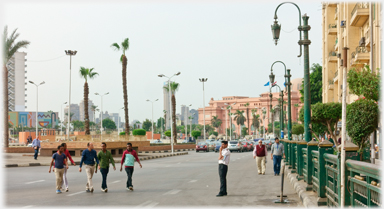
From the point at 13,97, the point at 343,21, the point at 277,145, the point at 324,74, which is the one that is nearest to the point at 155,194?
the point at 277,145

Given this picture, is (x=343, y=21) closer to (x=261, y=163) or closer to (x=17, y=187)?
(x=261, y=163)

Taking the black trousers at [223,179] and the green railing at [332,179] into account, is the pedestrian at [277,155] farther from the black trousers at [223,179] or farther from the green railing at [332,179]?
the green railing at [332,179]

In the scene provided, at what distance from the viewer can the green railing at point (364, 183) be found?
5289 millimetres

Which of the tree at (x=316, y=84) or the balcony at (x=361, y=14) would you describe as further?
the tree at (x=316, y=84)

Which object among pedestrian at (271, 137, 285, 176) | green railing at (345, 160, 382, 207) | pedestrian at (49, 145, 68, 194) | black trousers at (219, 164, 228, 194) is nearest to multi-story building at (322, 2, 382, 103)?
pedestrian at (271, 137, 285, 176)

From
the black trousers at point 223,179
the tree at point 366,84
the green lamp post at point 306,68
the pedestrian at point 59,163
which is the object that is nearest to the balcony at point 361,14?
the tree at point 366,84

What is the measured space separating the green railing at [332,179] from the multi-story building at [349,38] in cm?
1190

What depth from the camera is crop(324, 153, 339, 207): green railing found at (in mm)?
8098

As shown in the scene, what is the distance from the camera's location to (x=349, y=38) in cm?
4084

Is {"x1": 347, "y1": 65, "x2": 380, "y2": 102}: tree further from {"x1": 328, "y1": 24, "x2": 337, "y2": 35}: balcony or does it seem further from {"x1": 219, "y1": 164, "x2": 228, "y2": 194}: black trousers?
{"x1": 328, "y1": 24, "x2": 337, "y2": 35}: balcony

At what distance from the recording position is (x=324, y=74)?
57.3 m

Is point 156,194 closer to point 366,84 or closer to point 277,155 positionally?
point 277,155

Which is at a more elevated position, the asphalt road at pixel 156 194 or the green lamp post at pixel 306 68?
the green lamp post at pixel 306 68

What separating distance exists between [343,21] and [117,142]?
23215 mm
